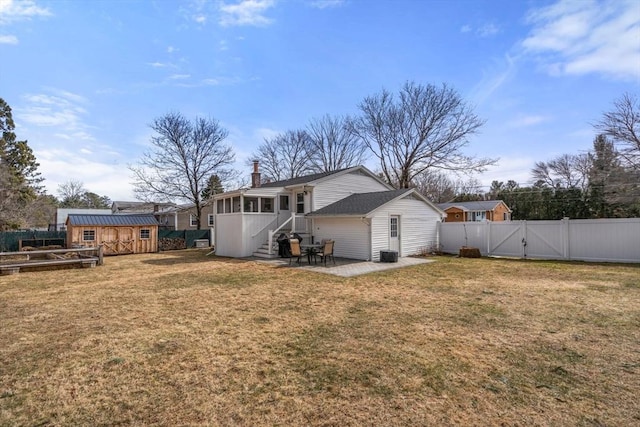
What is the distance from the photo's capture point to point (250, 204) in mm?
16750

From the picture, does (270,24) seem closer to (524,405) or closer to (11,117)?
(524,405)

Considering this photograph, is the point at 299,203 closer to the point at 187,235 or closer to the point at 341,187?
the point at 341,187

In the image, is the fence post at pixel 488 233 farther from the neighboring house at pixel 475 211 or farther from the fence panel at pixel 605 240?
the neighboring house at pixel 475 211

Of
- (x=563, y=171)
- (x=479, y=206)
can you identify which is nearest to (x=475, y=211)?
(x=479, y=206)

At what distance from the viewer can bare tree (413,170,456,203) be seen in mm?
40312

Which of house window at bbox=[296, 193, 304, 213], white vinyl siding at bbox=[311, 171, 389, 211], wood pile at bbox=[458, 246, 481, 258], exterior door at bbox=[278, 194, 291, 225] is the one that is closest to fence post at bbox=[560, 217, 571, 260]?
wood pile at bbox=[458, 246, 481, 258]

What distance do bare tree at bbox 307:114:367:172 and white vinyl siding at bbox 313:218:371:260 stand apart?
60.8 ft

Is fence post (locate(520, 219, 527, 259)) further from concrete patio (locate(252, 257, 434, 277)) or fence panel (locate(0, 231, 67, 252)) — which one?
fence panel (locate(0, 231, 67, 252))

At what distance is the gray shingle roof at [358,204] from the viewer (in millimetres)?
14398

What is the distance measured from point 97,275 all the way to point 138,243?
9752 millimetres

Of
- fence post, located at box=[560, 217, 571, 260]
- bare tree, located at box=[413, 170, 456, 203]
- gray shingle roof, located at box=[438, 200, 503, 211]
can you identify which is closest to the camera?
fence post, located at box=[560, 217, 571, 260]

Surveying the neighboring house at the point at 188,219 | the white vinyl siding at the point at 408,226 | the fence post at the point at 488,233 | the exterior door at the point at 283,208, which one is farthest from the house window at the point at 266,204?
the neighboring house at the point at 188,219

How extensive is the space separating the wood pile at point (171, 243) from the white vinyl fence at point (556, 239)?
18367 millimetres

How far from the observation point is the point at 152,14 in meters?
9.65
